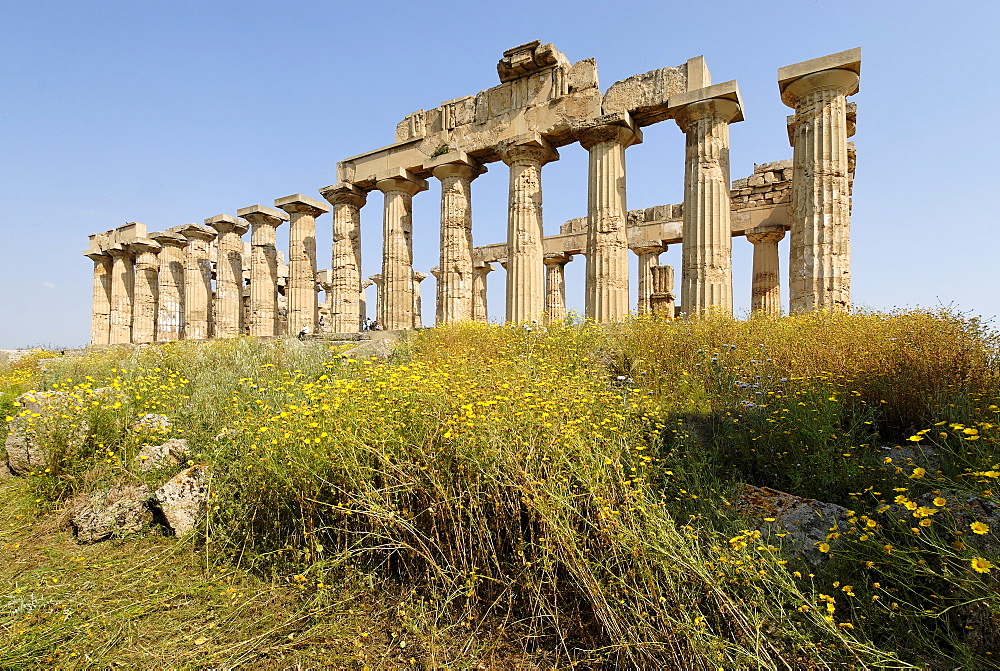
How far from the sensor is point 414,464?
9.50 ft

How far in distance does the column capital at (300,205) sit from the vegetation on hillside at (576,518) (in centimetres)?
1280

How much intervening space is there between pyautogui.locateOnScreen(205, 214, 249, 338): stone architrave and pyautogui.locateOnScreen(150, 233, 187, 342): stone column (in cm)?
289

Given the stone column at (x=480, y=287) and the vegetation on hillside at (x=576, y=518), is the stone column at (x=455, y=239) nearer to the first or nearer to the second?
the stone column at (x=480, y=287)

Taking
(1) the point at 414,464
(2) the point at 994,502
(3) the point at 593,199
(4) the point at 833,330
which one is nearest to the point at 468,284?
(3) the point at 593,199

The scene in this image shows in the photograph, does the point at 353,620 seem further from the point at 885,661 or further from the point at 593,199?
the point at 593,199

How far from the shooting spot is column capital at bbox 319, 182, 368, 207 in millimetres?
15023

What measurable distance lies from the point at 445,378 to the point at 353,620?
1.76 meters

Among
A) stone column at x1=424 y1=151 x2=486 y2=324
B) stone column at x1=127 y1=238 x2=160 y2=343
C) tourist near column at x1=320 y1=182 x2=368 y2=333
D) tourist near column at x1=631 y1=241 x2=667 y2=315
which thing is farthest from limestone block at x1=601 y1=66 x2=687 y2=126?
stone column at x1=127 y1=238 x2=160 y2=343

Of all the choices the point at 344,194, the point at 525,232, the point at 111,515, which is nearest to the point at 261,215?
the point at 344,194

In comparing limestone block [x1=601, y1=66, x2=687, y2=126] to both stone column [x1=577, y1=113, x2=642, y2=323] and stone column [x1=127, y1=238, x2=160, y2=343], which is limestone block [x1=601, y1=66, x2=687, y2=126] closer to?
stone column [x1=577, y1=113, x2=642, y2=323]

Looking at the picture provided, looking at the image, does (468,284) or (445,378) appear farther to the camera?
(468,284)

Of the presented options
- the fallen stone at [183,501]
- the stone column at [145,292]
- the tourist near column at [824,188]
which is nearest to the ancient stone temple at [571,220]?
the tourist near column at [824,188]

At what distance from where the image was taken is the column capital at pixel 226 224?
62.2 ft

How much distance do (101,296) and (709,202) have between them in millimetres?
26254
